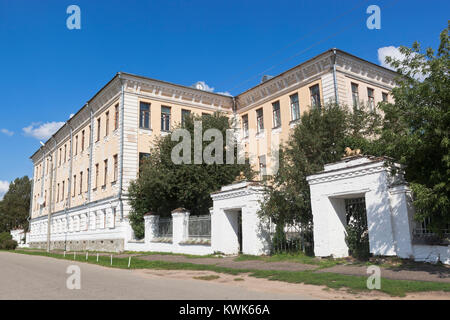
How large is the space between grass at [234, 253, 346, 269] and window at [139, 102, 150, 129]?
52.9 feet

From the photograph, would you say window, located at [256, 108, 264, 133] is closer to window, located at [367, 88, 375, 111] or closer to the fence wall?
window, located at [367, 88, 375, 111]

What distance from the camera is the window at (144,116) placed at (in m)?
28.4

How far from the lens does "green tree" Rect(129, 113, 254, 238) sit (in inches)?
771

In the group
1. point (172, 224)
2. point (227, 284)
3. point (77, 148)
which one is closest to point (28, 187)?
point (77, 148)

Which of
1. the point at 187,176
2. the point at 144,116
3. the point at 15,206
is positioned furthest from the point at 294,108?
the point at 15,206

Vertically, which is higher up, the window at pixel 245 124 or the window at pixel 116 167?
the window at pixel 245 124

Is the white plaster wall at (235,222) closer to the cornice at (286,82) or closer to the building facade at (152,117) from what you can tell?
the building facade at (152,117)

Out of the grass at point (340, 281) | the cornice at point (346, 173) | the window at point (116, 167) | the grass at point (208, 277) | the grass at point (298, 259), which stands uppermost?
the window at point (116, 167)

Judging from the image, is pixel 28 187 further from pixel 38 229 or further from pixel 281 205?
pixel 281 205

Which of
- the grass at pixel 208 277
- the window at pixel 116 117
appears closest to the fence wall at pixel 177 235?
the grass at pixel 208 277

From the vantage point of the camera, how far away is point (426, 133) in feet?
29.9

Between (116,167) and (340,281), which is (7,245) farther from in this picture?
(340,281)

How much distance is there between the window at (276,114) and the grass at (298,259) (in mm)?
12920

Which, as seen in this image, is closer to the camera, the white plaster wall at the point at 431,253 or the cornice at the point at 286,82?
the white plaster wall at the point at 431,253
